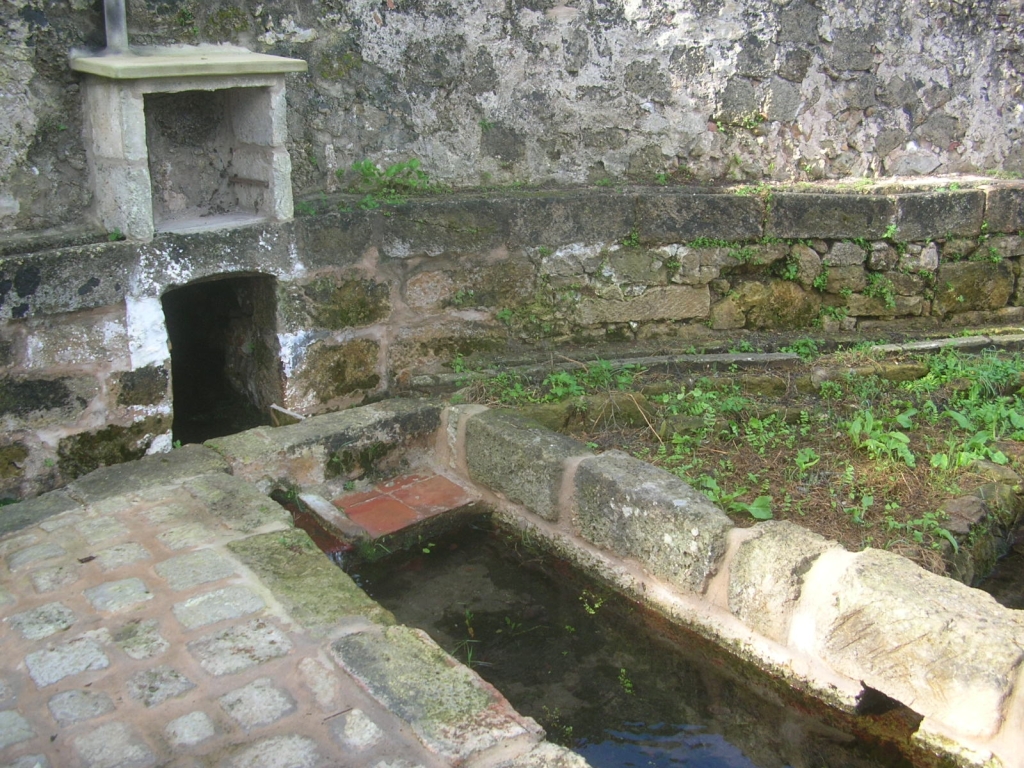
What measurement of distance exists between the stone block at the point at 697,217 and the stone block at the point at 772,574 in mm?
2155

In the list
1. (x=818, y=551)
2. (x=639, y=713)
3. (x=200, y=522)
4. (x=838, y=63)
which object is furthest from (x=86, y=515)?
(x=838, y=63)

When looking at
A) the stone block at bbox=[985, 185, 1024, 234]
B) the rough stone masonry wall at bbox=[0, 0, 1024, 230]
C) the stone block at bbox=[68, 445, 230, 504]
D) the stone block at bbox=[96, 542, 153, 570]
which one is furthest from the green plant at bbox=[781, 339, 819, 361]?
the stone block at bbox=[96, 542, 153, 570]

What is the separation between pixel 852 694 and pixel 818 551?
1.54 ft

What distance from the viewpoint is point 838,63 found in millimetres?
5480

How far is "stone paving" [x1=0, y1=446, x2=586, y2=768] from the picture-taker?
8.27ft

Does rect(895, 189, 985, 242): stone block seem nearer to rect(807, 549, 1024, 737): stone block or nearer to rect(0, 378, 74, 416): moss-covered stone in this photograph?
rect(807, 549, 1024, 737): stone block

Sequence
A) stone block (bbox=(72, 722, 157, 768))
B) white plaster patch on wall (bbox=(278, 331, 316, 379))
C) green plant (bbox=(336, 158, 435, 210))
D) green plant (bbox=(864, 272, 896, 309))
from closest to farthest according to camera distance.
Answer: stone block (bbox=(72, 722, 157, 768)) → white plaster patch on wall (bbox=(278, 331, 316, 379)) → green plant (bbox=(336, 158, 435, 210)) → green plant (bbox=(864, 272, 896, 309))

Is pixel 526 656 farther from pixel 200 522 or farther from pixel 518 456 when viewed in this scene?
pixel 200 522

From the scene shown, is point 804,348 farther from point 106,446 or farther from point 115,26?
point 115,26

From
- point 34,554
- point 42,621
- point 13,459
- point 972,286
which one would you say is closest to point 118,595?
point 42,621

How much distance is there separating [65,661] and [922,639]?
2.53 metres

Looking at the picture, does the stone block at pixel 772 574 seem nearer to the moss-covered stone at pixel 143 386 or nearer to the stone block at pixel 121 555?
the stone block at pixel 121 555

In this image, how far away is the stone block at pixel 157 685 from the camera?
2.67 meters

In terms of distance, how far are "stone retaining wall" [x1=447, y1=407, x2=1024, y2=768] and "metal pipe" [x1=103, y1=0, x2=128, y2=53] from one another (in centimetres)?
222
